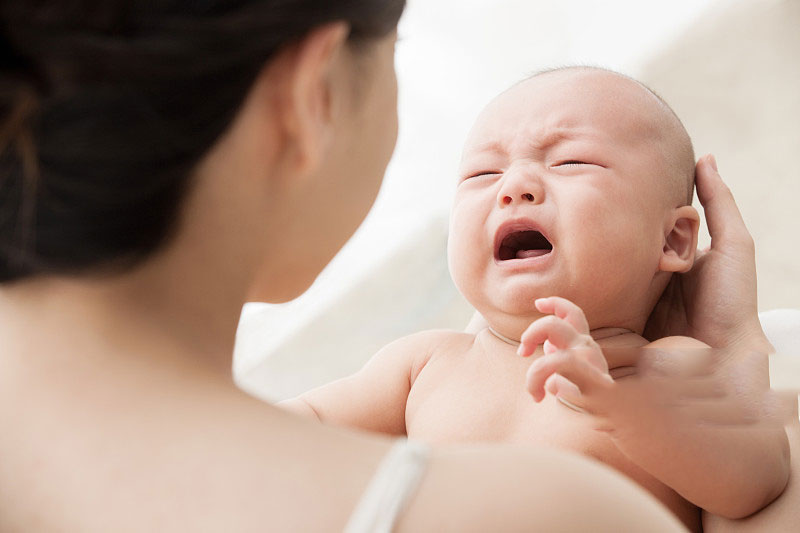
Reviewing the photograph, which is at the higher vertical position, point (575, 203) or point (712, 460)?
point (575, 203)

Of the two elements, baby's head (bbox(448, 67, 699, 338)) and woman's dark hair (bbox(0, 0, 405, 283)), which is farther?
baby's head (bbox(448, 67, 699, 338))

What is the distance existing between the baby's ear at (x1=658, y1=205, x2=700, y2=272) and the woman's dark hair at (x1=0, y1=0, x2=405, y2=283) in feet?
2.36

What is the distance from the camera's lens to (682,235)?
1190 millimetres

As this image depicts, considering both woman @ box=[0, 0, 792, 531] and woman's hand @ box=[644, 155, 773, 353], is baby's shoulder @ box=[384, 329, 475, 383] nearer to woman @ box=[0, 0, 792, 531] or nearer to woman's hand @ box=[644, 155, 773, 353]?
woman's hand @ box=[644, 155, 773, 353]

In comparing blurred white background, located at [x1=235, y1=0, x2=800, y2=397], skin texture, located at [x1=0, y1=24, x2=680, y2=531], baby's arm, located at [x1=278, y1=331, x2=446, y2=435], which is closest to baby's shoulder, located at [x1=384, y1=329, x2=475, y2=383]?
baby's arm, located at [x1=278, y1=331, x2=446, y2=435]

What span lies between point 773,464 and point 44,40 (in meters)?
0.83

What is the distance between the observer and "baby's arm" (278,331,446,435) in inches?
47.1

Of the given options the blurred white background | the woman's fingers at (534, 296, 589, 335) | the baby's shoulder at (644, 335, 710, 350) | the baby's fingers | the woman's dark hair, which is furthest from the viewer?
the blurred white background

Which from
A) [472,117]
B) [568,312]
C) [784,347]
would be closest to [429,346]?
[568,312]

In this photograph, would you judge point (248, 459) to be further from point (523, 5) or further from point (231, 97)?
point (523, 5)

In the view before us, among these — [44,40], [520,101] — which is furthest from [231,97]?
[520,101]

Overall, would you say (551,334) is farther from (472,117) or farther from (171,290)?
(472,117)

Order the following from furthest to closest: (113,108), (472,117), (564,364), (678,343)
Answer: (472,117)
(678,343)
(564,364)
(113,108)

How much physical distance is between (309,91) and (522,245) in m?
0.62
